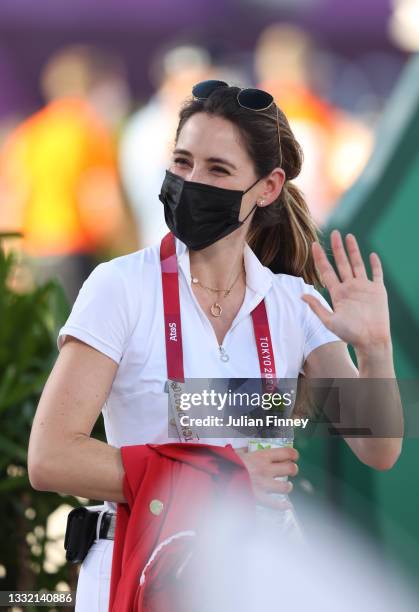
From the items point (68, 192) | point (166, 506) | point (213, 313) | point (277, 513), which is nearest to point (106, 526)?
point (166, 506)

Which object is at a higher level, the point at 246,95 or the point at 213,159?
the point at 246,95

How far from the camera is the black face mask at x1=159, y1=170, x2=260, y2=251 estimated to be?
2502mm

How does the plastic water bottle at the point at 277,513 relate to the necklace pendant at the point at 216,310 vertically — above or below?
below

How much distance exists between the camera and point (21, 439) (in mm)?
3338

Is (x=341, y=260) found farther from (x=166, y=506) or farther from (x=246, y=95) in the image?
(x=166, y=506)

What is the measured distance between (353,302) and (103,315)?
493mm

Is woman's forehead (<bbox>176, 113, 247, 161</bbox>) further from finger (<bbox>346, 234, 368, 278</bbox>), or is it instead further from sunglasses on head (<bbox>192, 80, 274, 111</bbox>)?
finger (<bbox>346, 234, 368, 278</bbox>)

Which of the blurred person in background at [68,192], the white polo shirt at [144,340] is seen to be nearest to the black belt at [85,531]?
the white polo shirt at [144,340]

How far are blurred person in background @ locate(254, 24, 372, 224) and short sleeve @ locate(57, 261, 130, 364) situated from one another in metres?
4.93

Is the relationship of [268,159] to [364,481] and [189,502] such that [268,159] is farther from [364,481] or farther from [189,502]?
[364,481]

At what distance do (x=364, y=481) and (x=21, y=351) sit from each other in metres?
1.03

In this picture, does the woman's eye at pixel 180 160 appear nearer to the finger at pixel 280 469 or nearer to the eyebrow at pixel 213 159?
the eyebrow at pixel 213 159

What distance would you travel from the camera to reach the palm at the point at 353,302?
2.35 m

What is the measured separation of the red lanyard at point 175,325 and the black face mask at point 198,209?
0.04 m
